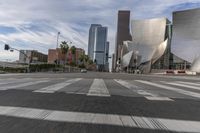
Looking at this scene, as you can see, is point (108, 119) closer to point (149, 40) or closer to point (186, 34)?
point (186, 34)

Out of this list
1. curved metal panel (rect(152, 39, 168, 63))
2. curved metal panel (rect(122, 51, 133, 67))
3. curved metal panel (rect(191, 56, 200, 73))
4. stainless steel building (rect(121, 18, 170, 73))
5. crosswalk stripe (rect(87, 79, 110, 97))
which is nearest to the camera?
crosswalk stripe (rect(87, 79, 110, 97))

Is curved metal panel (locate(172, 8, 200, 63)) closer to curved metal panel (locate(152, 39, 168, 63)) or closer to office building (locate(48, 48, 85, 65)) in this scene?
curved metal panel (locate(152, 39, 168, 63))

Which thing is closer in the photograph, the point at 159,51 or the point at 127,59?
the point at 159,51

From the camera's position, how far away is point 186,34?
99.2m

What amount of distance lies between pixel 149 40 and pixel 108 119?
117m

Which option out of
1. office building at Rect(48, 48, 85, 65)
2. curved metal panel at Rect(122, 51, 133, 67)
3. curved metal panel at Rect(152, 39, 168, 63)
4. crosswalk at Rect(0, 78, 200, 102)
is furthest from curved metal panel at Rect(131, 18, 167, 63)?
crosswalk at Rect(0, 78, 200, 102)

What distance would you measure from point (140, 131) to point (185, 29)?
9999 centimetres

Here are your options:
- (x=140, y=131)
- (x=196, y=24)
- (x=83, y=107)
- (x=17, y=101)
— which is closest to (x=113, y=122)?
(x=140, y=131)

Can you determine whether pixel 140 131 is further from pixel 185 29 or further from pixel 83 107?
pixel 185 29

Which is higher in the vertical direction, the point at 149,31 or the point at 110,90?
the point at 149,31

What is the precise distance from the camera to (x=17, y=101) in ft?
25.8

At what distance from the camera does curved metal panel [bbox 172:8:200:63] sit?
96438 mm

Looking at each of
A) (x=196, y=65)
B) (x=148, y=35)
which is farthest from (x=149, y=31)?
(x=196, y=65)

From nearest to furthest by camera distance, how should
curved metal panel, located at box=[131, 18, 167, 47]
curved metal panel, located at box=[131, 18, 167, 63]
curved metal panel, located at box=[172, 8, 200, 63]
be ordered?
curved metal panel, located at box=[172, 8, 200, 63] < curved metal panel, located at box=[131, 18, 167, 47] < curved metal panel, located at box=[131, 18, 167, 63]
